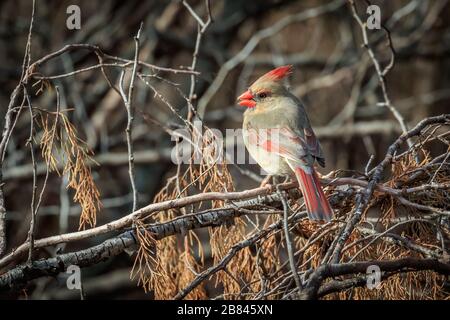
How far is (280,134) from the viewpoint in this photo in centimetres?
399

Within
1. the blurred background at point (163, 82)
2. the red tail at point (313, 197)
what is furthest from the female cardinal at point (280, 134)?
the blurred background at point (163, 82)

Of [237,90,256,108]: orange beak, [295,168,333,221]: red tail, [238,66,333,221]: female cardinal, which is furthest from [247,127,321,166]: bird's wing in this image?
[237,90,256,108]: orange beak

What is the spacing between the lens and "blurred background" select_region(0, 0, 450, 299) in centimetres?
654

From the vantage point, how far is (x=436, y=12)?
754 cm

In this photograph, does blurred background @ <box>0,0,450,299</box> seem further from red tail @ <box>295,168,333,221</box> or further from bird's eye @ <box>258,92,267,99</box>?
red tail @ <box>295,168,333,221</box>

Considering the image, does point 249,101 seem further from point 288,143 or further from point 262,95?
point 288,143

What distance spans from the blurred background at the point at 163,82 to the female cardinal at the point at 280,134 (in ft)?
5.92

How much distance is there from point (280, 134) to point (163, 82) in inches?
120

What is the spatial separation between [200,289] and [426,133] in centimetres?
133

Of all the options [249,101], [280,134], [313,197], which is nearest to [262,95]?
[249,101]

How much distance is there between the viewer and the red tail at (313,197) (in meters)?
2.99

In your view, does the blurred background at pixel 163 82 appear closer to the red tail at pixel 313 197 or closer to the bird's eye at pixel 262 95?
the bird's eye at pixel 262 95

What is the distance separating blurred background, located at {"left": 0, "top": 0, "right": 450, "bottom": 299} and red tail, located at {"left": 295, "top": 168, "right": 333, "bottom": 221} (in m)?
2.83
